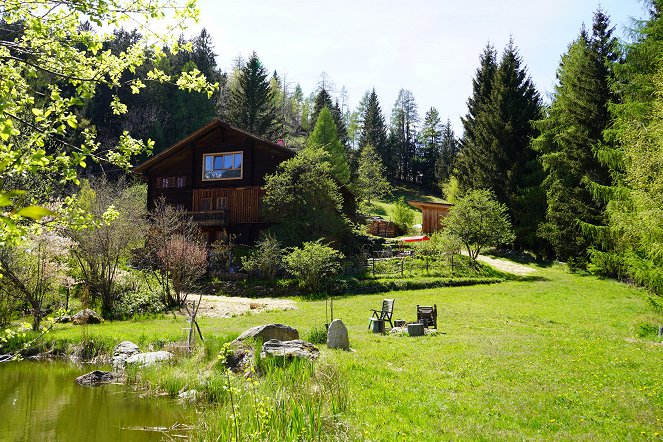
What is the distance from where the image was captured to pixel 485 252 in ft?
119

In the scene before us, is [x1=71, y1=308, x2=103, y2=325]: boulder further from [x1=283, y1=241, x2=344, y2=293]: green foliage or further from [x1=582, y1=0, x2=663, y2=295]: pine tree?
[x1=582, y1=0, x2=663, y2=295]: pine tree

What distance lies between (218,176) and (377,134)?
4687 centimetres

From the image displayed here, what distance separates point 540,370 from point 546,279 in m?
20.2

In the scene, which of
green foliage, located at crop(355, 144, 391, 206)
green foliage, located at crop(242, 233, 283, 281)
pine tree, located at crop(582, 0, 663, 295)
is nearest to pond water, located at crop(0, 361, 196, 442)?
green foliage, located at crop(242, 233, 283, 281)

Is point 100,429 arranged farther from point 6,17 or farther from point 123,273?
point 123,273

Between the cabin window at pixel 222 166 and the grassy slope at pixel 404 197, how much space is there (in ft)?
93.3

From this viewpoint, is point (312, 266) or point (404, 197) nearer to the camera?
point (312, 266)

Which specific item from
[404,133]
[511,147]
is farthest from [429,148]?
[511,147]

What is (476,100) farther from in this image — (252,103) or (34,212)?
(34,212)

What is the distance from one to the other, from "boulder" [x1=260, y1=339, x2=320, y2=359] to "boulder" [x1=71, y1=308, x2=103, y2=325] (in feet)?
34.0

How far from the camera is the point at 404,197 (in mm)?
71750

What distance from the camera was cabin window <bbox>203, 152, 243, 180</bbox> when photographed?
34312 mm

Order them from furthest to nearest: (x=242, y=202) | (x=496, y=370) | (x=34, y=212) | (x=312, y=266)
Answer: (x=242, y=202) < (x=312, y=266) < (x=496, y=370) < (x=34, y=212)

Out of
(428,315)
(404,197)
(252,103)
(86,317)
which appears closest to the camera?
(428,315)
